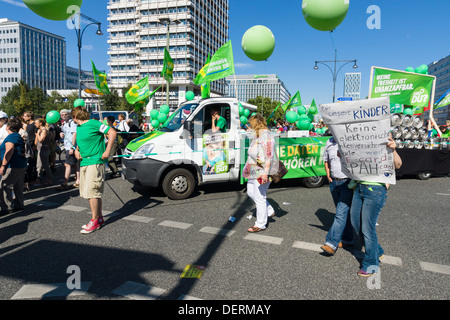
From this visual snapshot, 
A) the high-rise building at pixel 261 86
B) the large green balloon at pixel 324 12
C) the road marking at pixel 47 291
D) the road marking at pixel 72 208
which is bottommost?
the road marking at pixel 47 291

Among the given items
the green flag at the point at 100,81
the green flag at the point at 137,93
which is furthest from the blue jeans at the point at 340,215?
the green flag at the point at 100,81

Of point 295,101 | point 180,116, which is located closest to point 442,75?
point 295,101

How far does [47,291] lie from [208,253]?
1.82m

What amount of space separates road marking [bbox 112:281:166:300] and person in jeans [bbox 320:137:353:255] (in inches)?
84.5

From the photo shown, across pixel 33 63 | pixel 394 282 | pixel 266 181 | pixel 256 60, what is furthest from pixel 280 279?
pixel 33 63

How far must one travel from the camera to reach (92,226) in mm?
4785

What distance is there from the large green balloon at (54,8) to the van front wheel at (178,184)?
3.39 meters

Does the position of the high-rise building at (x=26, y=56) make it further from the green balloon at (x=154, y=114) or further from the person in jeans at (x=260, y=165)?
the person in jeans at (x=260, y=165)

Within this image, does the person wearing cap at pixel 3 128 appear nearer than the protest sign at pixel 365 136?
No

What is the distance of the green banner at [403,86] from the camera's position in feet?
29.7

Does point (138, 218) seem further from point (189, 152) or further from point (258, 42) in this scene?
point (258, 42)
